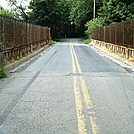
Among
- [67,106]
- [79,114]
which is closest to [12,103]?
[67,106]

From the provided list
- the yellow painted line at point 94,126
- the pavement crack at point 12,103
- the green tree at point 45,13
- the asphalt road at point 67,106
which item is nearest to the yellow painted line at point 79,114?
the asphalt road at point 67,106

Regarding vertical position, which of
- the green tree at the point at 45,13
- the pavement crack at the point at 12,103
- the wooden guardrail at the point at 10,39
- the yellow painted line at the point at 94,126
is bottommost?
the yellow painted line at the point at 94,126

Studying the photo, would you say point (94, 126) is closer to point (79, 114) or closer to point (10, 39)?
point (79, 114)

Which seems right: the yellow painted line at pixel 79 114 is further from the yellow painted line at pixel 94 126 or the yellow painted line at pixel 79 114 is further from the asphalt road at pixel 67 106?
the yellow painted line at pixel 94 126

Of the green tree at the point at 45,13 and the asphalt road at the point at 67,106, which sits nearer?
the asphalt road at the point at 67,106

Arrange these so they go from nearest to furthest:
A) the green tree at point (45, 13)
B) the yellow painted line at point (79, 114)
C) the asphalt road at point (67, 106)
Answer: the yellow painted line at point (79, 114)
the asphalt road at point (67, 106)
the green tree at point (45, 13)

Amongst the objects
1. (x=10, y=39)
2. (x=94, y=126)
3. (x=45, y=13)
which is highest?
(x=45, y=13)

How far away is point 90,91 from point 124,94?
3.31 ft

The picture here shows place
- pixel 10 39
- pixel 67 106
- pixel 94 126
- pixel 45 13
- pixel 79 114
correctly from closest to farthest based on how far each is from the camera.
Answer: pixel 94 126, pixel 79 114, pixel 67 106, pixel 10 39, pixel 45 13

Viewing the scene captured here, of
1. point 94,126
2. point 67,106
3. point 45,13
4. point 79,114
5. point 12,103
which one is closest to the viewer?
point 94,126

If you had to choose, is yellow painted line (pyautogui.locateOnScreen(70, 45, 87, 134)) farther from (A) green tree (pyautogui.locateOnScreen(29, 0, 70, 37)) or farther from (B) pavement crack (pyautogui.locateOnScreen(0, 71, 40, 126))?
(A) green tree (pyautogui.locateOnScreen(29, 0, 70, 37))

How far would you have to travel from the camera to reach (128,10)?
45062 millimetres

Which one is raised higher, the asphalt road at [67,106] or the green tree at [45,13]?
the green tree at [45,13]

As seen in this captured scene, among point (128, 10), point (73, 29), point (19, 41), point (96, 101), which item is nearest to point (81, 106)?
point (96, 101)
